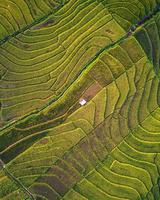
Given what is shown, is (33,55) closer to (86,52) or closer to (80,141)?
(86,52)

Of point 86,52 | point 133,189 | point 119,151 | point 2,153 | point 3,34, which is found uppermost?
point 3,34

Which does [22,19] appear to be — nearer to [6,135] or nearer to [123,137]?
[6,135]

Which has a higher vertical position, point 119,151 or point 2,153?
point 2,153

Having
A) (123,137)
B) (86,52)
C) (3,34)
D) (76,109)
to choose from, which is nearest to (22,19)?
(3,34)

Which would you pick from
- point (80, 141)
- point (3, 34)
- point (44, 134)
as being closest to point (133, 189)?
point (80, 141)

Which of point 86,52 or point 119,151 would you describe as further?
point 86,52

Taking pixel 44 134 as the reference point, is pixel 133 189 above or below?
below
